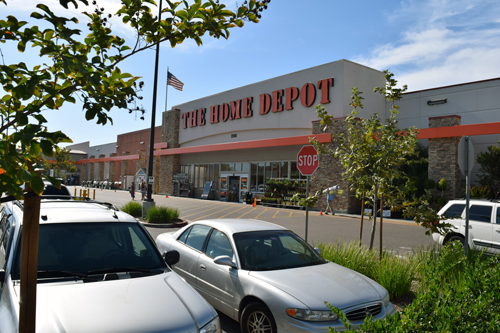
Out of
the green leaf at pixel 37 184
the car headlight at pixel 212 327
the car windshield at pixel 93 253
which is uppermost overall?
the green leaf at pixel 37 184

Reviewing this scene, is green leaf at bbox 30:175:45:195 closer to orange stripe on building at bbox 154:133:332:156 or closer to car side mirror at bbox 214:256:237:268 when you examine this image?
→ car side mirror at bbox 214:256:237:268

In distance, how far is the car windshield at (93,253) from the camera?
12.0 ft

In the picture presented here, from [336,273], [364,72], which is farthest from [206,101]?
[336,273]

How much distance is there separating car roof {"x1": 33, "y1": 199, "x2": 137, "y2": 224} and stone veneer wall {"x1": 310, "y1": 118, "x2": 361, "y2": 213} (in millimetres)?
18778

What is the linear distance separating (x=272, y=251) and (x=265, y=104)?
80.5 feet

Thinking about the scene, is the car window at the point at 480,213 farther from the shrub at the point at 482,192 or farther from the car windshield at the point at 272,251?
the shrub at the point at 482,192

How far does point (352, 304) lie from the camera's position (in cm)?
405

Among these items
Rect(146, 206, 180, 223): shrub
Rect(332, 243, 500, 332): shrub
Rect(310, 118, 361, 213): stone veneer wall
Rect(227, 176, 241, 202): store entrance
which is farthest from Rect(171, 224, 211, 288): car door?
Rect(227, 176, 241, 202): store entrance

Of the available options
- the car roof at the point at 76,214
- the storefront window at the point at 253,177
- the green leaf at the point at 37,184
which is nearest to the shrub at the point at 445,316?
the green leaf at the point at 37,184

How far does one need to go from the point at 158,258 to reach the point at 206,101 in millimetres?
32714

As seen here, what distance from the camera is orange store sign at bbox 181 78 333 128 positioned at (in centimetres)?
2520

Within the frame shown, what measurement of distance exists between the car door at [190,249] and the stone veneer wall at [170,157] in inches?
1335

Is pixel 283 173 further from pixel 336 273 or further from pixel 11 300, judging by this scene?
pixel 11 300

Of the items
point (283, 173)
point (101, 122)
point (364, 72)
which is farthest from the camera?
point (283, 173)
